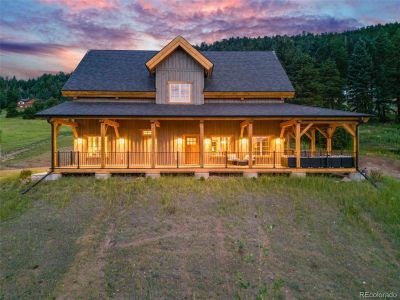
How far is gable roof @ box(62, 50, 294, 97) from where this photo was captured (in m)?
19.9

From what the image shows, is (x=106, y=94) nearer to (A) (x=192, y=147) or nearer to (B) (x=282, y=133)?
(A) (x=192, y=147)

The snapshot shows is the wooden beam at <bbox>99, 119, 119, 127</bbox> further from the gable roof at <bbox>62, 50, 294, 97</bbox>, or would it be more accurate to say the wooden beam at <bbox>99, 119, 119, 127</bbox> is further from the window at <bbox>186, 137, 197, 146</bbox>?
the window at <bbox>186, 137, 197, 146</bbox>

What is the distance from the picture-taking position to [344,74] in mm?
55188

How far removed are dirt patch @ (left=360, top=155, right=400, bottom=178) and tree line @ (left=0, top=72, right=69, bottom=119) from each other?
52719mm

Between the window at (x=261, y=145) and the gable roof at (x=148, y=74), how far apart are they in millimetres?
3531

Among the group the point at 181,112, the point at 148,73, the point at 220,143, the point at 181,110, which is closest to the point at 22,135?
the point at 148,73

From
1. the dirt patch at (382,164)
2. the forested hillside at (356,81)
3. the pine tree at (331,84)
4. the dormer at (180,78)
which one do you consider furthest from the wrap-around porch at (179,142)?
the pine tree at (331,84)

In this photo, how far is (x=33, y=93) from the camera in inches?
4737

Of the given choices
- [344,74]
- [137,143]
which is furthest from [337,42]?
[137,143]

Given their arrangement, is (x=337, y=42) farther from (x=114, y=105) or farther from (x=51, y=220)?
(x=51, y=220)

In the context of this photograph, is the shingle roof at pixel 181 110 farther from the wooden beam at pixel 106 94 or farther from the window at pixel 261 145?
the window at pixel 261 145

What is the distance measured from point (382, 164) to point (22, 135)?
4358 centimetres

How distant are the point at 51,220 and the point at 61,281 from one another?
3980 mm

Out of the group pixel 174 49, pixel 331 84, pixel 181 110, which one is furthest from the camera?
pixel 331 84
